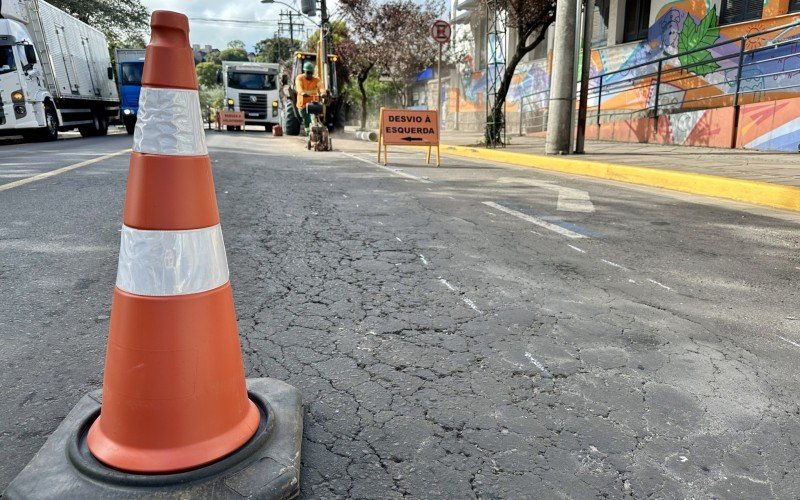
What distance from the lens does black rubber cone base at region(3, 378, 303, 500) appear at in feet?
4.42

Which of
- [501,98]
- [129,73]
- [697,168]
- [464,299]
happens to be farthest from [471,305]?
[129,73]

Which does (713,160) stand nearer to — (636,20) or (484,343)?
(484,343)

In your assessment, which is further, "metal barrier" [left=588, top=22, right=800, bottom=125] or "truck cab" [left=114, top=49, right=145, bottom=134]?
"truck cab" [left=114, top=49, right=145, bottom=134]

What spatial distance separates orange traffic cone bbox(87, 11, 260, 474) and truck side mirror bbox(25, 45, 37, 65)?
1685 cm

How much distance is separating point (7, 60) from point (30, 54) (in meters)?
0.67

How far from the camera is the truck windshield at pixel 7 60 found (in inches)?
563

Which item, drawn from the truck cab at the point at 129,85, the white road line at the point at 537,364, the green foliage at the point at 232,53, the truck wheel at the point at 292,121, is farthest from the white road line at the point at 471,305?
the green foliage at the point at 232,53

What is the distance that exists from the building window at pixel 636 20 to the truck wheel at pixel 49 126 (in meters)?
17.4

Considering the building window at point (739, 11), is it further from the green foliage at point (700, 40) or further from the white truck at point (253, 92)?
the white truck at point (253, 92)

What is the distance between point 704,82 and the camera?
13297 millimetres

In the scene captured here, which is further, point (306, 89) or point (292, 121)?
point (292, 121)

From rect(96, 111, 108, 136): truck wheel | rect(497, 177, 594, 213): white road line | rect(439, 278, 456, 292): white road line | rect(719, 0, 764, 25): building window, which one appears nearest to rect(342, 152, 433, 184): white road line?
rect(497, 177, 594, 213): white road line

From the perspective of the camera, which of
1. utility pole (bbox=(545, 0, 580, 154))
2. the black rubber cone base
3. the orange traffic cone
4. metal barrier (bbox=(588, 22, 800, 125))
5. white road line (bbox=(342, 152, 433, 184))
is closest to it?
the black rubber cone base

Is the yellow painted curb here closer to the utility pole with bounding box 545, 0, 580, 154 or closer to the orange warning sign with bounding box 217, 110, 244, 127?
the utility pole with bounding box 545, 0, 580, 154
